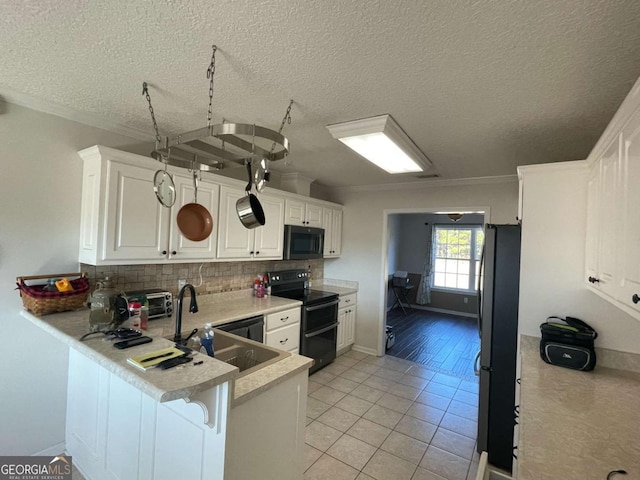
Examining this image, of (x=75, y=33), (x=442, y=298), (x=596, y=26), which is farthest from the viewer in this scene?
(x=442, y=298)

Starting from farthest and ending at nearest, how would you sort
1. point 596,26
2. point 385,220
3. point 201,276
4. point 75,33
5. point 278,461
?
1. point 385,220
2. point 201,276
3. point 278,461
4. point 75,33
5. point 596,26

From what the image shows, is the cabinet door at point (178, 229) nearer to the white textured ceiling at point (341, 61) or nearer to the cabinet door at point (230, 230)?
the cabinet door at point (230, 230)

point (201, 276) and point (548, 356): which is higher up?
point (201, 276)

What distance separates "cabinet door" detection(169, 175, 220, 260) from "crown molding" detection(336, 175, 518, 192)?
238 centimetres

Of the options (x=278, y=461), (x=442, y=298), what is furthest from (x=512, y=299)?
(x=442, y=298)

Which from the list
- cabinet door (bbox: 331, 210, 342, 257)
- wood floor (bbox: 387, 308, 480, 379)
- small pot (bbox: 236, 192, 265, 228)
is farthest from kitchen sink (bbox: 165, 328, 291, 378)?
wood floor (bbox: 387, 308, 480, 379)

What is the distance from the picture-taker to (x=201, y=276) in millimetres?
2955

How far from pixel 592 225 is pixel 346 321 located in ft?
9.87

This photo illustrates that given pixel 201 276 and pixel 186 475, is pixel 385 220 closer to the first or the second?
pixel 201 276

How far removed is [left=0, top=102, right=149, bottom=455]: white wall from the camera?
189 centimetres

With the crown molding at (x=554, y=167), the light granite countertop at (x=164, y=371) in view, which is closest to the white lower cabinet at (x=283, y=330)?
the light granite countertop at (x=164, y=371)

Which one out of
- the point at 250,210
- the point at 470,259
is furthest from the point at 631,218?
the point at 470,259

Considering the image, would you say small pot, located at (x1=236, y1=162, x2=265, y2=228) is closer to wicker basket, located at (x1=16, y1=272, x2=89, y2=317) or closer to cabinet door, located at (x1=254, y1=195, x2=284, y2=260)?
wicker basket, located at (x1=16, y1=272, x2=89, y2=317)

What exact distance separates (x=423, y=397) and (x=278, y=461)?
2.20 m
